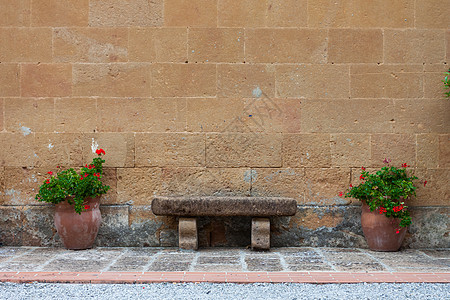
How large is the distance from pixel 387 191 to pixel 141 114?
2.71 metres

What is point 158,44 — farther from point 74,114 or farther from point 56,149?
point 56,149

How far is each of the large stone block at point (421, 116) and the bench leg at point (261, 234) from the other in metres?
1.78

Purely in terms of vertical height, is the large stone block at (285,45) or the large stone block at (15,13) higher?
the large stone block at (15,13)

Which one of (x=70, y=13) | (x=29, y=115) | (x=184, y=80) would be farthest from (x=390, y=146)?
(x=29, y=115)

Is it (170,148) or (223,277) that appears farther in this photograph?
(170,148)

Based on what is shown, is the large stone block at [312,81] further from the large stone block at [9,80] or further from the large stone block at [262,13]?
the large stone block at [9,80]

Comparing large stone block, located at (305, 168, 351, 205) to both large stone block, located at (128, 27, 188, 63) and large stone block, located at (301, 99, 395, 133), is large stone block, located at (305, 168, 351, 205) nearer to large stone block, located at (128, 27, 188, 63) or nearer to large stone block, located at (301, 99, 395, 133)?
large stone block, located at (301, 99, 395, 133)

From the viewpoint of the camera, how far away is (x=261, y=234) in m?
4.38

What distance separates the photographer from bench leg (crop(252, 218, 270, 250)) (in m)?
4.37

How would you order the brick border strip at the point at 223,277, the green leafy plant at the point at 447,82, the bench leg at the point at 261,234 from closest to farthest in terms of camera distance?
the brick border strip at the point at 223,277 < the green leafy plant at the point at 447,82 < the bench leg at the point at 261,234

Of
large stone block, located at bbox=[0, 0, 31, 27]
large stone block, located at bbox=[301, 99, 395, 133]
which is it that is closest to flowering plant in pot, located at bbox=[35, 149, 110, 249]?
large stone block, located at bbox=[0, 0, 31, 27]

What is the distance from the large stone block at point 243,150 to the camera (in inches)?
184

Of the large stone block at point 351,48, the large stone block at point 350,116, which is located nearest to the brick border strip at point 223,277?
the large stone block at point 350,116

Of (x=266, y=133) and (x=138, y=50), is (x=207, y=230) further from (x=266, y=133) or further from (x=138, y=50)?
(x=138, y=50)
